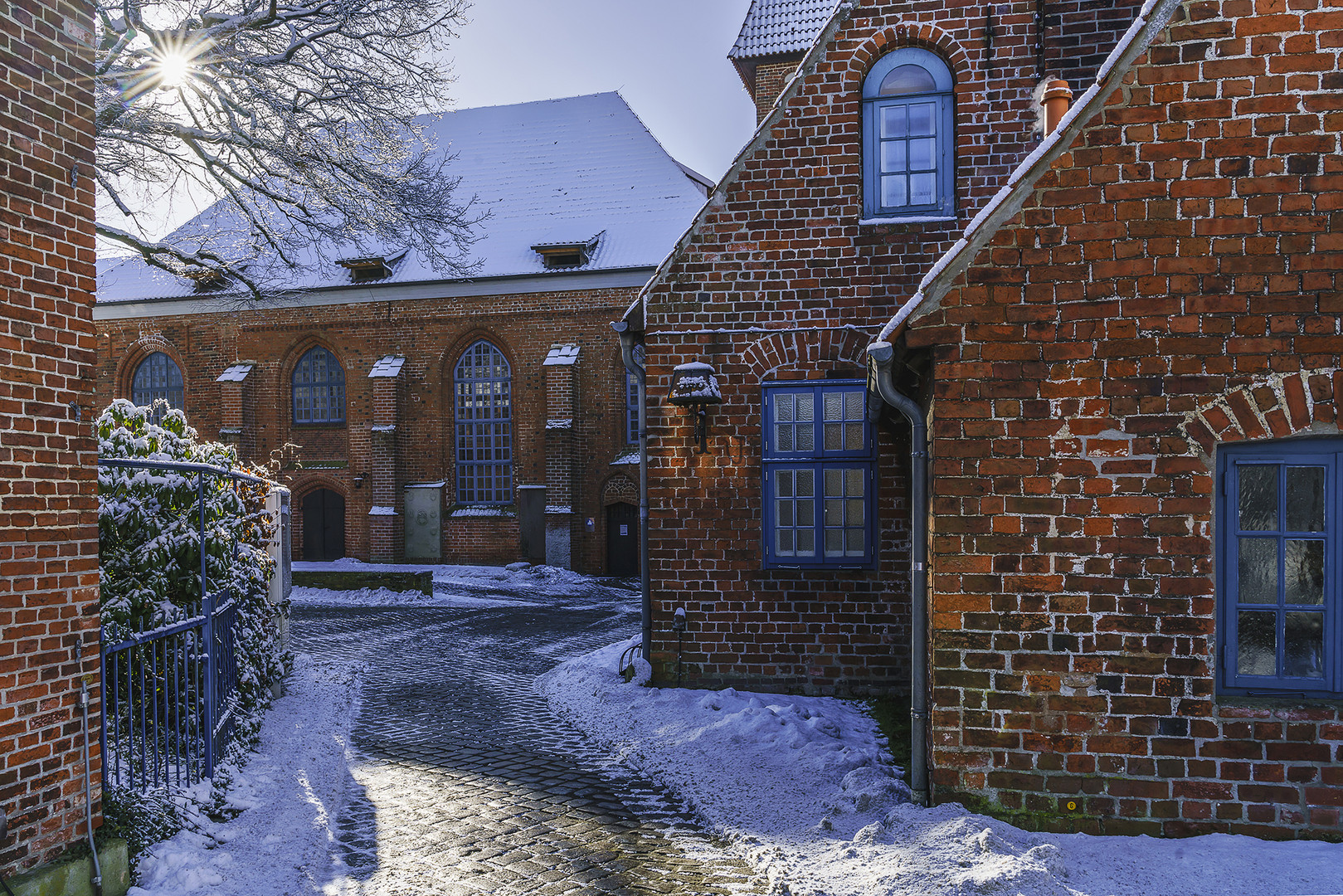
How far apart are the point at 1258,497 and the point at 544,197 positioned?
22760mm

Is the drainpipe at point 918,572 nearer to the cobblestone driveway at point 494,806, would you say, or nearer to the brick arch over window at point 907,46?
the cobblestone driveway at point 494,806

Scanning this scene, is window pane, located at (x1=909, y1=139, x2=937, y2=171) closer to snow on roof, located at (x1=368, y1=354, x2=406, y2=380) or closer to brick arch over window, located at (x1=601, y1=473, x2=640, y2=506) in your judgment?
brick arch over window, located at (x1=601, y1=473, x2=640, y2=506)

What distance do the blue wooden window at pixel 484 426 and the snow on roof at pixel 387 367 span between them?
1.53 meters

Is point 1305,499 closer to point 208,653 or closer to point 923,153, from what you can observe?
point 923,153

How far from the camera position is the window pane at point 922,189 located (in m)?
8.02

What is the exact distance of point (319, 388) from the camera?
83.5 ft

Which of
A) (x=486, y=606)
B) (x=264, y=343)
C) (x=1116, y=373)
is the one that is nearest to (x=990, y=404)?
(x=1116, y=373)

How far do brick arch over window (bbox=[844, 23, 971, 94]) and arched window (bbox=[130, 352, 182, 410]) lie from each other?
1009 inches

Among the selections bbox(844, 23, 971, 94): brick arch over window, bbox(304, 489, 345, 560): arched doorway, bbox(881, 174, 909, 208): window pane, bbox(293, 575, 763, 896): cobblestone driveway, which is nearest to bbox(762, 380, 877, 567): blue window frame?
bbox(881, 174, 909, 208): window pane

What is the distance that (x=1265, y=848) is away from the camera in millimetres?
4156

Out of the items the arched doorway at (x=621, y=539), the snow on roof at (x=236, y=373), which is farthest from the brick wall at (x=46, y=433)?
the snow on roof at (x=236, y=373)

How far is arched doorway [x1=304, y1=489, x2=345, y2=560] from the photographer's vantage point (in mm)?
25047

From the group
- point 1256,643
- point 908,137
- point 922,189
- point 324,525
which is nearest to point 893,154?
point 908,137

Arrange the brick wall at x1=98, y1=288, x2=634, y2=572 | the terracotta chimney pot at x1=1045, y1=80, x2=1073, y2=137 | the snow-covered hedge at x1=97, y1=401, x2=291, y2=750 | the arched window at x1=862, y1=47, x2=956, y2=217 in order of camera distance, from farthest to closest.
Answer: the brick wall at x1=98, y1=288, x2=634, y2=572 < the arched window at x1=862, y1=47, x2=956, y2=217 < the snow-covered hedge at x1=97, y1=401, x2=291, y2=750 < the terracotta chimney pot at x1=1045, y1=80, x2=1073, y2=137
